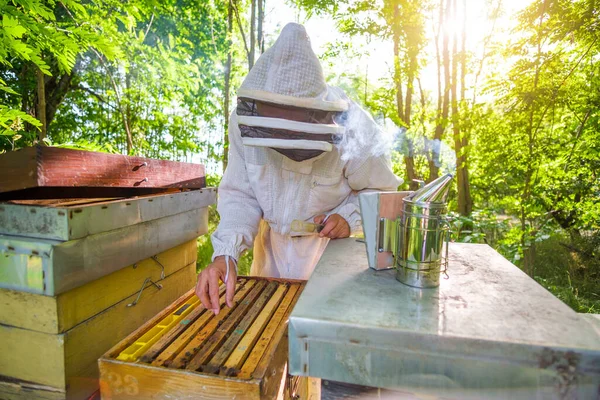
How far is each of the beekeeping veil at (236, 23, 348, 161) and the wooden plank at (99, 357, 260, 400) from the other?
0.88 metres

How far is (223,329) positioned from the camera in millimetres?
1291

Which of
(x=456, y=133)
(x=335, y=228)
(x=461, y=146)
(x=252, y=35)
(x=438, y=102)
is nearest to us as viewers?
(x=335, y=228)

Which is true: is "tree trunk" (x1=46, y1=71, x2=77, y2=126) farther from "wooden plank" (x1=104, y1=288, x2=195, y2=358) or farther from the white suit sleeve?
"wooden plank" (x1=104, y1=288, x2=195, y2=358)

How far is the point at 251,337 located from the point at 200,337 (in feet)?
0.59

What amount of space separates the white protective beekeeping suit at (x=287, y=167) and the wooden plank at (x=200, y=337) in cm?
23

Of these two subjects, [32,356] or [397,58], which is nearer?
[32,356]

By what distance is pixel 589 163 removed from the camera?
4.16 metres

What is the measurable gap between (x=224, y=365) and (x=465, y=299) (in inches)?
28.7

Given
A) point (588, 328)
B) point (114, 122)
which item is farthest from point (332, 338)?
point (114, 122)

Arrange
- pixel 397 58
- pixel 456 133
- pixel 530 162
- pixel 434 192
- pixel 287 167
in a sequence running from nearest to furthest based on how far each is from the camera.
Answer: pixel 434 192
pixel 287 167
pixel 530 162
pixel 456 133
pixel 397 58

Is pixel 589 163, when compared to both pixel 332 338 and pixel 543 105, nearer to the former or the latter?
pixel 543 105

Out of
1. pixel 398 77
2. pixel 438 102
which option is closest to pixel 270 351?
pixel 398 77

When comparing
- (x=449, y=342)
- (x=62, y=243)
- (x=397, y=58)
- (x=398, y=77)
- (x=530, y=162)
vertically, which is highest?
(x=397, y=58)

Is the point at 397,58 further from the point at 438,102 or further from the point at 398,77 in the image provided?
the point at 438,102
